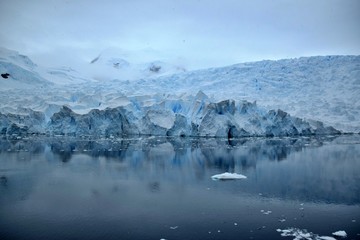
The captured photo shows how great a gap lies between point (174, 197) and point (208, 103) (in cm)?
1727

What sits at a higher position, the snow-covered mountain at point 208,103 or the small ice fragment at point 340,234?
the snow-covered mountain at point 208,103

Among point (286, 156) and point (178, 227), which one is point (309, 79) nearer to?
point (286, 156)

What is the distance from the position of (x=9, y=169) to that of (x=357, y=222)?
1104cm

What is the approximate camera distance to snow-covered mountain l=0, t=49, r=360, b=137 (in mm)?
26703

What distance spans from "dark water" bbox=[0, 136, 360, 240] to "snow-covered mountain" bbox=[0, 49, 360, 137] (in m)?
10.4

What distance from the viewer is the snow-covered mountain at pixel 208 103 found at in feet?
87.6

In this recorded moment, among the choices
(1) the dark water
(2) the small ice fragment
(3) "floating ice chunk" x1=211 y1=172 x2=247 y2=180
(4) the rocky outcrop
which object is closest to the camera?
(2) the small ice fragment

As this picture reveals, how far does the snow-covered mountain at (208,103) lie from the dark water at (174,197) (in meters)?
10.4

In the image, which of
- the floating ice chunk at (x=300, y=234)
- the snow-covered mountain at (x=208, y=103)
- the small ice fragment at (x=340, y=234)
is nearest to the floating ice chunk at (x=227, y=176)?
the floating ice chunk at (x=300, y=234)

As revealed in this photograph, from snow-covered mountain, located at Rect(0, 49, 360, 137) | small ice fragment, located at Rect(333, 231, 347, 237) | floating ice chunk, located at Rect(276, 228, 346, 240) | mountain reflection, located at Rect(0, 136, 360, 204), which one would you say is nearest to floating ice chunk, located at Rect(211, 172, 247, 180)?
mountain reflection, located at Rect(0, 136, 360, 204)

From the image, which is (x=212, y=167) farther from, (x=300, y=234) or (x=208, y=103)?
(x=208, y=103)

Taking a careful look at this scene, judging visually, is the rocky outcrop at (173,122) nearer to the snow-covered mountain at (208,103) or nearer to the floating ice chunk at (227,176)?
the snow-covered mountain at (208,103)

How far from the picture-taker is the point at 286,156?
54.2ft

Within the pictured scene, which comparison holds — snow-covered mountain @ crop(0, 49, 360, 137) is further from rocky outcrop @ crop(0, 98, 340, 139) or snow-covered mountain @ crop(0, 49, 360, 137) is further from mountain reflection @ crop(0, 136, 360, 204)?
mountain reflection @ crop(0, 136, 360, 204)
